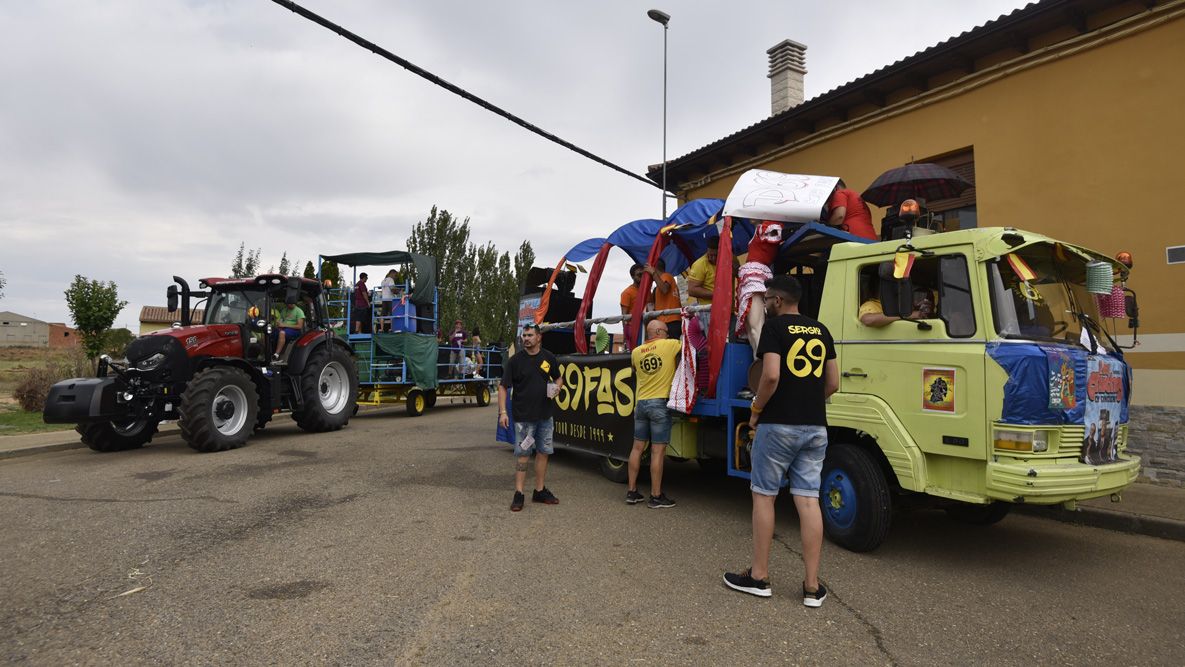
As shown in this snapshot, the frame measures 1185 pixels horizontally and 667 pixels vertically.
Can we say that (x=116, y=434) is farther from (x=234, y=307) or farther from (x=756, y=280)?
(x=756, y=280)

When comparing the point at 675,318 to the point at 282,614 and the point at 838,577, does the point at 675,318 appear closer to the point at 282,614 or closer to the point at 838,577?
the point at 838,577

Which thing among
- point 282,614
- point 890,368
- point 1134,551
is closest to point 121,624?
point 282,614

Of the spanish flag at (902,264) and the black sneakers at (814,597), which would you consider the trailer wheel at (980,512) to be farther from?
the black sneakers at (814,597)

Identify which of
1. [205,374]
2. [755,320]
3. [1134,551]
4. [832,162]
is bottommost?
[1134,551]

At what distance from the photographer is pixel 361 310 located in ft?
47.5

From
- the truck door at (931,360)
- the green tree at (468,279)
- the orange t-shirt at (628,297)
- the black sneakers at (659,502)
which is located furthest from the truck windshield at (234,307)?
the green tree at (468,279)

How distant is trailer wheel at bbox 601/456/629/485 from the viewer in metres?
7.43

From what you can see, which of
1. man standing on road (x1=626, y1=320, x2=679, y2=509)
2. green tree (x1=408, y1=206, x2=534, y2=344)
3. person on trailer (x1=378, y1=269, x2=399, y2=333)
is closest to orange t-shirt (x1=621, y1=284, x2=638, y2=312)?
man standing on road (x1=626, y1=320, x2=679, y2=509)

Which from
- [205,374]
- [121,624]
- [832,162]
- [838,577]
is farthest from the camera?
[832,162]

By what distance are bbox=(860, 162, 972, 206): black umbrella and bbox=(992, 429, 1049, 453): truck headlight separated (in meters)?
3.82

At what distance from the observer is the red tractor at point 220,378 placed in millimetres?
8844

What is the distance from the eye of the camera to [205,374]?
9102 millimetres

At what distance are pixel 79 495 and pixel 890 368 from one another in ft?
25.0

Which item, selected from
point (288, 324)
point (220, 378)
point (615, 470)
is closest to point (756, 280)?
point (615, 470)
